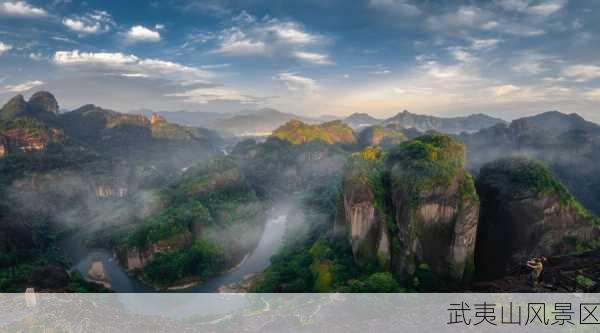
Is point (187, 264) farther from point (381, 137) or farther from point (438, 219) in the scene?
point (381, 137)

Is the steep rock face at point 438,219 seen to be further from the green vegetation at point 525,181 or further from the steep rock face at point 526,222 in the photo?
the green vegetation at point 525,181

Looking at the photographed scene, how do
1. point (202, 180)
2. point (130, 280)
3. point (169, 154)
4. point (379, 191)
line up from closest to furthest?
1. point (379, 191)
2. point (130, 280)
3. point (202, 180)
4. point (169, 154)

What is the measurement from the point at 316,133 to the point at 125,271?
11432 cm

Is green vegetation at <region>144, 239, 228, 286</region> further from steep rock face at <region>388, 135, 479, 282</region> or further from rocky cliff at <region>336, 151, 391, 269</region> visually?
steep rock face at <region>388, 135, 479, 282</region>

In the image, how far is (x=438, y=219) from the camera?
109 feet

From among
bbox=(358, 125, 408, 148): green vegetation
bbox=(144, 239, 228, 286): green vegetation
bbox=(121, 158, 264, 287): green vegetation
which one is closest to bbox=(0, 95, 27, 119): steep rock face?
bbox=(121, 158, 264, 287): green vegetation

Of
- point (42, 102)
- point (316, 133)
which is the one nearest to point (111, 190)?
point (42, 102)

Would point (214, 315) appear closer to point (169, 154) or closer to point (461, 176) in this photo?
point (461, 176)

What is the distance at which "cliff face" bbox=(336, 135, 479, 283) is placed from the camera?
32.7 metres

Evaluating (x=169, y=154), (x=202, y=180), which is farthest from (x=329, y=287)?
(x=169, y=154)

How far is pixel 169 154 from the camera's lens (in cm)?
14325

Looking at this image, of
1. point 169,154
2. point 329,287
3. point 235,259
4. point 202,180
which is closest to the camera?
point 329,287

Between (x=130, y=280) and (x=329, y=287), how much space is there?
31940mm

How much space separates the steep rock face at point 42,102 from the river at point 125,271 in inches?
3711
